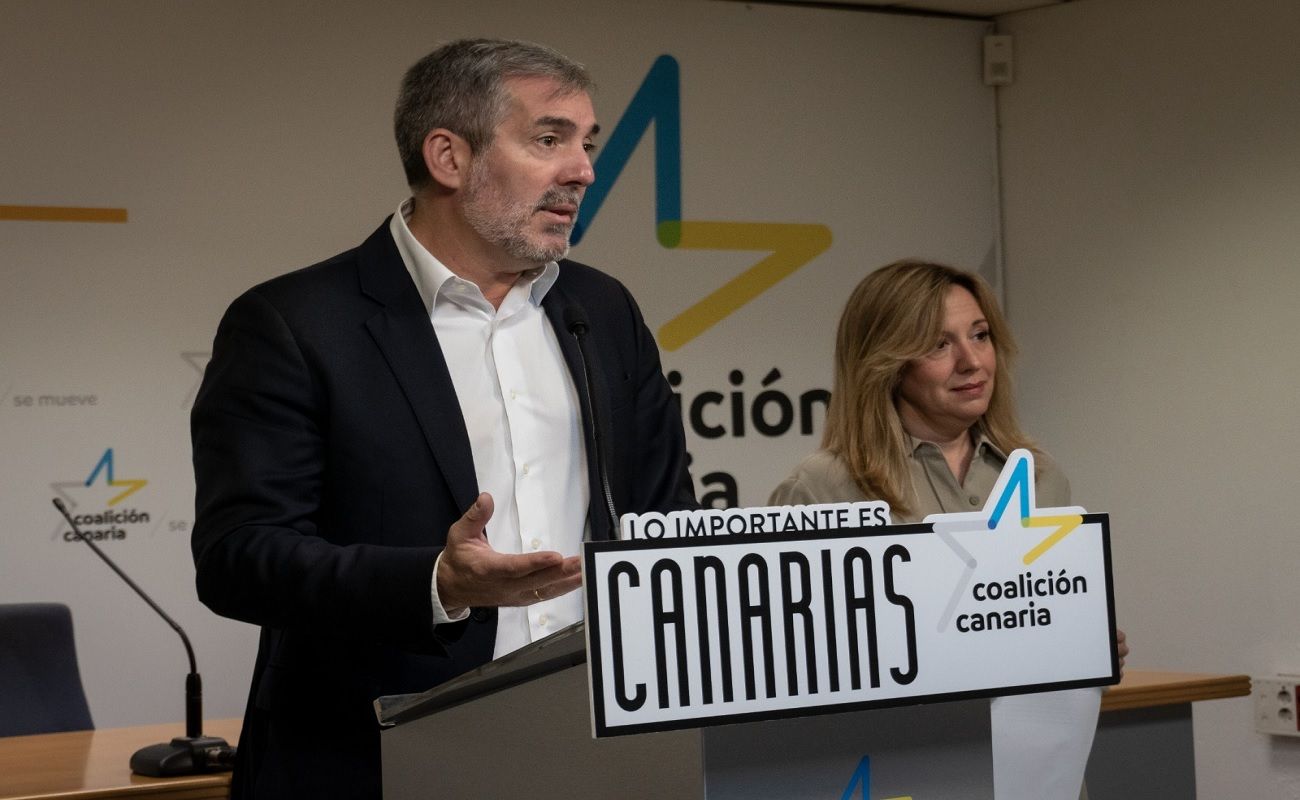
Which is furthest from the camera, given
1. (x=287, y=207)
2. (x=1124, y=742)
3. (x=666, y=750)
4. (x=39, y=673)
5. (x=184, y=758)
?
(x=287, y=207)

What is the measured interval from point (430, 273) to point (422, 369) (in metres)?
0.16

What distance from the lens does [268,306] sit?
5.87ft

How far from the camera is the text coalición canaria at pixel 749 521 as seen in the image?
1129 millimetres

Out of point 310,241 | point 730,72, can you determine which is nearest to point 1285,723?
point 730,72

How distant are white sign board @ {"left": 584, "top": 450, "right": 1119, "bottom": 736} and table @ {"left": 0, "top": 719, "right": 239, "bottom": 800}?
164 centimetres

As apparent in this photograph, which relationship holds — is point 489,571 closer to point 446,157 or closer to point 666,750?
point 666,750

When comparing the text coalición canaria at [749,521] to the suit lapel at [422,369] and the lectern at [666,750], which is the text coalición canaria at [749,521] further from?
the suit lapel at [422,369]

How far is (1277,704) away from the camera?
4523mm

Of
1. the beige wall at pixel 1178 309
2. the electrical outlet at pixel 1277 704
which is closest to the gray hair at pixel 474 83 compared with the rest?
the beige wall at pixel 1178 309

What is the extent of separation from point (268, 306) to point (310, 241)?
265 cm

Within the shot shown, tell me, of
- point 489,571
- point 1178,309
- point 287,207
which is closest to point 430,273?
point 489,571

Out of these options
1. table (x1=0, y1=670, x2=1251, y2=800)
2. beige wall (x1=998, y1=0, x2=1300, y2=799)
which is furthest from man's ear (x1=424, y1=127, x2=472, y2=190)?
beige wall (x1=998, y1=0, x2=1300, y2=799)

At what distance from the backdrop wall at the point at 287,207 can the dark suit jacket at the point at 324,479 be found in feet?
8.03

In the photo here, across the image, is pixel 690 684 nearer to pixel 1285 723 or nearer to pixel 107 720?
pixel 107 720
